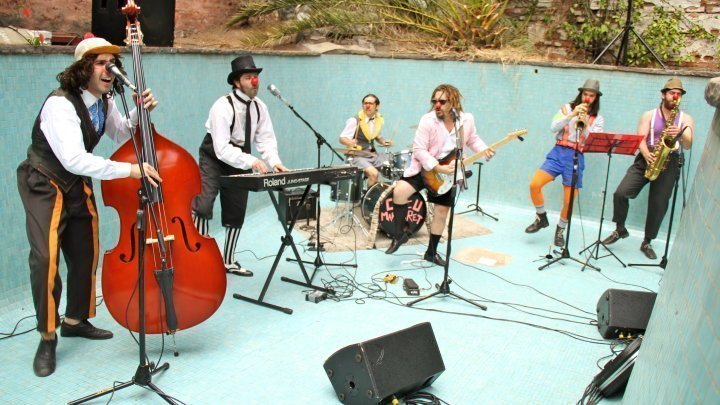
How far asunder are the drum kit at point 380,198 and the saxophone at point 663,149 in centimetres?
217

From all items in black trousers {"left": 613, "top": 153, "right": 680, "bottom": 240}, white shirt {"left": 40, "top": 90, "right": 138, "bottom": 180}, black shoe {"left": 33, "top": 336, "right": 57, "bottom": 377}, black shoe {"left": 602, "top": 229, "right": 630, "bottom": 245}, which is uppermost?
white shirt {"left": 40, "top": 90, "right": 138, "bottom": 180}

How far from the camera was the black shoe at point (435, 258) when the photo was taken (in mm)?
5824

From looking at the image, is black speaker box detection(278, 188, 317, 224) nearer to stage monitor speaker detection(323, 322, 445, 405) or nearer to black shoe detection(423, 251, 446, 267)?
black shoe detection(423, 251, 446, 267)

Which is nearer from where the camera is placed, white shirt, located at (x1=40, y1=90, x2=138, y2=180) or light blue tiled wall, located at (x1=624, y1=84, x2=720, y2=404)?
light blue tiled wall, located at (x1=624, y1=84, x2=720, y2=404)

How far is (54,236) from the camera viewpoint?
3465 millimetres

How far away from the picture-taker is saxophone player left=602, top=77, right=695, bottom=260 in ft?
19.5

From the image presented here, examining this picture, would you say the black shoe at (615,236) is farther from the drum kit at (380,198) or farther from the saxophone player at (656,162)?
the drum kit at (380,198)

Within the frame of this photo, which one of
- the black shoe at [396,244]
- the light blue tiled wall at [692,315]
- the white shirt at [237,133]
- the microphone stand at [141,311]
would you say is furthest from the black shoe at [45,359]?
the black shoe at [396,244]

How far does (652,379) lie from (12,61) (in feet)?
13.6

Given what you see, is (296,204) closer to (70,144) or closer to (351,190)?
(351,190)

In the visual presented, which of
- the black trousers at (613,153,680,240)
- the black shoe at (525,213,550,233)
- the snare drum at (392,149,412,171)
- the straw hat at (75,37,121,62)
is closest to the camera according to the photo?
the straw hat at (75,37,121,62)

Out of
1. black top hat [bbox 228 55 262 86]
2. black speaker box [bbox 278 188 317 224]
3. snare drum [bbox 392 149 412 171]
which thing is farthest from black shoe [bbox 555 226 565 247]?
black top hat [bbox 228 55 262 86]

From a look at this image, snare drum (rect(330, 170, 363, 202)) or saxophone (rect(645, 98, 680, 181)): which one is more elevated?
saxophone (rect(645, 98, 680, 181))

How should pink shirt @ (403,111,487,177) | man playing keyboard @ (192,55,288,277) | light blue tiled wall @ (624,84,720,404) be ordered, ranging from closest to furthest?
light blue tiled wall @ (624,84,720,404)
man playing keyboard @ (192,55,288,277)
pink shirt @ (403,111,487,177)
